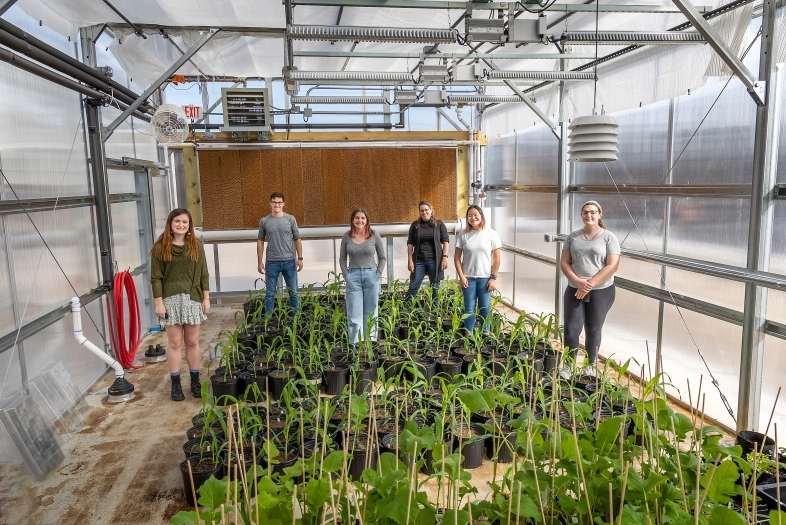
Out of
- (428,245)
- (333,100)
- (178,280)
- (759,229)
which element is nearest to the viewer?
(759,229)

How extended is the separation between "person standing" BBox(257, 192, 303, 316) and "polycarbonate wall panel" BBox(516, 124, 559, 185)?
9.19 ft

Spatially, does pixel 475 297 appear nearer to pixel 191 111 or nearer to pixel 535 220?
pixel 535 220

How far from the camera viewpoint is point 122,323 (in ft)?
15.5

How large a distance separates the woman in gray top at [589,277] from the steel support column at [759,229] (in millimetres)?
859

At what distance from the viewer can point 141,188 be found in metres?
6.43

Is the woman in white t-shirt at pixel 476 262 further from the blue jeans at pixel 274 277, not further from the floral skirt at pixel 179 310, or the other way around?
the floral skirt at pixel 179 310

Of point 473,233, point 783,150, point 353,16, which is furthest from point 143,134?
point 783,150

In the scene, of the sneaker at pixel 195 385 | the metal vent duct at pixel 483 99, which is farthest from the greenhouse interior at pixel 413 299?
the metal vent duct at pixel 483 99

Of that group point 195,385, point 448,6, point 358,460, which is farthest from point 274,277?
point 448,6

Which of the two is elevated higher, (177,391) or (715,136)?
(715,136)

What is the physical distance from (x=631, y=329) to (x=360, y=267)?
229cm

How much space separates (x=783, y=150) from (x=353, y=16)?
3.20 m

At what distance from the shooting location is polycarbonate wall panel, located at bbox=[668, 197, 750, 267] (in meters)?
3.49

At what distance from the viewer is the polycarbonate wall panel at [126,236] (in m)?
5.43
